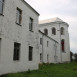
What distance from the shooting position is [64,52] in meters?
43.5

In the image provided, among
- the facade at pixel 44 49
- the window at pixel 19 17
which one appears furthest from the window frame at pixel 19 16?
the facade at pixel 44 49

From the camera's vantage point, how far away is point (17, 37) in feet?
43.7

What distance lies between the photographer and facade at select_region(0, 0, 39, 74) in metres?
11.2

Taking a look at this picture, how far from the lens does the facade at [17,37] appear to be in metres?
11.2

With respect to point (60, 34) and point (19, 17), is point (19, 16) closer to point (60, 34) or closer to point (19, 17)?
point (19, 17)

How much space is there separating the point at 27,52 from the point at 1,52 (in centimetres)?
498

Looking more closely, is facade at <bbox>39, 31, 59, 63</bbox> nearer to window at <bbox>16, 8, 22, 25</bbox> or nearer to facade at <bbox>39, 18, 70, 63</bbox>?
facade at <bbox>39, 18, 70, 63</bbox>

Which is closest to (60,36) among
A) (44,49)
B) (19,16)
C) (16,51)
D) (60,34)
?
(60,34)

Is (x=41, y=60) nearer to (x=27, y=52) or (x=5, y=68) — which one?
(x=27, y=52)

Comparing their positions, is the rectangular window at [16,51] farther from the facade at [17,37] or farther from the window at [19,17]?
the window at [19,17]

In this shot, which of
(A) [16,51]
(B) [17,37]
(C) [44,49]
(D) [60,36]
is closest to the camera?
(A) [16,51]

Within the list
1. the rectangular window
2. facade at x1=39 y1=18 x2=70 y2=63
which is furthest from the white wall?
the rectangular window

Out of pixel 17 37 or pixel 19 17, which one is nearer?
pixel 17 37

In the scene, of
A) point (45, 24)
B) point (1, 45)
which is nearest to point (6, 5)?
point (1, 45)
